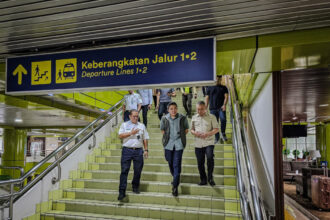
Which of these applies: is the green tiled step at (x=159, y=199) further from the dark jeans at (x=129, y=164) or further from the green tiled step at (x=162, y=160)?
the green tiled step at (x=162, y=160)

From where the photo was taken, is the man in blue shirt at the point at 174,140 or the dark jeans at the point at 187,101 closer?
the man in blue shirt at the point at 174,140

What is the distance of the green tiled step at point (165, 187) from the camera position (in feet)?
17.6

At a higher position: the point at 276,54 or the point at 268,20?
the point at 268,20

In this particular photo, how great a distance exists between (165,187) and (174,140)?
3.27 feet

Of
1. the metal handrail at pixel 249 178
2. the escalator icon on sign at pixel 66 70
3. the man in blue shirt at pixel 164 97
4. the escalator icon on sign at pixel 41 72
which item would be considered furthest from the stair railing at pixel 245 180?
the escalator icon on sign at pixel 41 72

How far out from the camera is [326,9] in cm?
302

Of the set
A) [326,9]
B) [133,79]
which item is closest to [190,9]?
[133,79]

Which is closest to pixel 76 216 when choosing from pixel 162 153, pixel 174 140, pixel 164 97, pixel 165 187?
pixel 165 187

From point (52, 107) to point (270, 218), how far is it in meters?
6.31

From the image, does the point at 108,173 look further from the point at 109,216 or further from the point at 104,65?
the point at 104,65

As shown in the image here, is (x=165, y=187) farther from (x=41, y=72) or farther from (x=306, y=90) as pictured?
(x=306, y=90)

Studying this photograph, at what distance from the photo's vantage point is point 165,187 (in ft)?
19.0

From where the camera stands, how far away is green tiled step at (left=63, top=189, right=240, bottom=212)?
509 cm

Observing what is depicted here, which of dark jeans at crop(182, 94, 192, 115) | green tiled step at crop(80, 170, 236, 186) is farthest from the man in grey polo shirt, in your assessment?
dark jeans at crop(182, 94, 192, 115)
